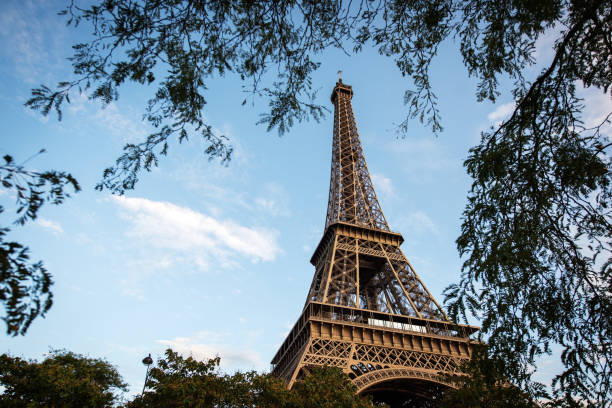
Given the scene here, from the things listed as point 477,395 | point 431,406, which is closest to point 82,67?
point 477,395

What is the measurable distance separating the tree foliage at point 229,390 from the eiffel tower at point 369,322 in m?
3.90

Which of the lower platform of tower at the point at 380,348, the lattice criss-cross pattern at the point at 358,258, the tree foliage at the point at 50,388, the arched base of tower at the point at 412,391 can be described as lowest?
the tree foliage at the point at 50,388

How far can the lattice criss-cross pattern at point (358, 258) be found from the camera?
29.1 meters

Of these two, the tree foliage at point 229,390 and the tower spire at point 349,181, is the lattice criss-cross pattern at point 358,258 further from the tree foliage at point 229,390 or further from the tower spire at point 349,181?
the tree foliage at point 229,390

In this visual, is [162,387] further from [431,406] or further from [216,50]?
[431,406]

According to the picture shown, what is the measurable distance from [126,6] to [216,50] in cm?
125

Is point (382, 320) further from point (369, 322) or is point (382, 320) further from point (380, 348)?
point (380, 348)

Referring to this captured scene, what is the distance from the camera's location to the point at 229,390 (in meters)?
15.9

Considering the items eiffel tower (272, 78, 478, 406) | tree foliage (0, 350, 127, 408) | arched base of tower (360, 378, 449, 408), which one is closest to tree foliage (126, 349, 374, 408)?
tree foliage (0, 350, 127, 408)

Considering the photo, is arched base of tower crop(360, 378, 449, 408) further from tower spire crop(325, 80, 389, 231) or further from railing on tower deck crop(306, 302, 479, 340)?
tower spire crop(325, 80, 389, 231)

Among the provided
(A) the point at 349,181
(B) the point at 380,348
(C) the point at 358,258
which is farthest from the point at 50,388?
(A) the point at 349,181

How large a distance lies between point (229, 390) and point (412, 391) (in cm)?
1534

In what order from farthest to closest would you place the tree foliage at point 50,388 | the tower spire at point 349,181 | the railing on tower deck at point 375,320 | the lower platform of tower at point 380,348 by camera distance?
1. the tower spire at point 349,181
2. the railing on tower deck at point 375,320
3. the lower platform of tower at point 380,348
4. the tree foliage at point 50,388

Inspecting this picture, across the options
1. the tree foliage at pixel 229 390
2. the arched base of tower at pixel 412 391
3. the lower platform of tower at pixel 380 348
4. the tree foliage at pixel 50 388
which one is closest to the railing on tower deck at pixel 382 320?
the lower platform of tower at pixel 380 348
